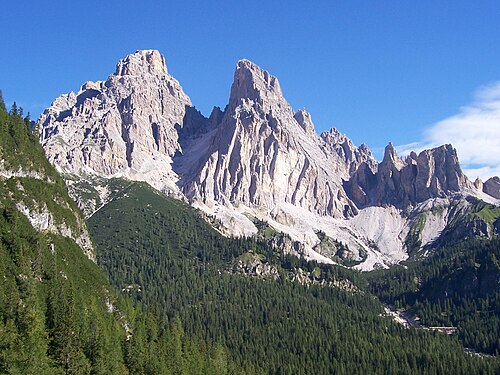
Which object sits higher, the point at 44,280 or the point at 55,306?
the point at 44,280

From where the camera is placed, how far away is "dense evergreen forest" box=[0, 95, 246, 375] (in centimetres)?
8781

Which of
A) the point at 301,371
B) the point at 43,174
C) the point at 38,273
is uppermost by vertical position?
the point at 43,174

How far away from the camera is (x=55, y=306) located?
99.7 metres

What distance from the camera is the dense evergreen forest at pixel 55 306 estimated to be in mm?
87812

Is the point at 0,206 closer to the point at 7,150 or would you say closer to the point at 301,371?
the point at 7,150

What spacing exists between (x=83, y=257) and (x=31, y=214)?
20582 mm

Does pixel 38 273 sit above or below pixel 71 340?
above

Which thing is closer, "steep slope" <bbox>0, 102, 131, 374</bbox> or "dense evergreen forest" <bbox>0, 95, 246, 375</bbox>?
"steep slope" <bbox>0, 102, 131, 374</bbox>

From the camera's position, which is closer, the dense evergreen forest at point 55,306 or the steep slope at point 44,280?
the steep slope at point 44,280

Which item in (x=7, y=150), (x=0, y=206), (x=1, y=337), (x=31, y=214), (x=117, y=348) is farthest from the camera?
(x=7, y=150)

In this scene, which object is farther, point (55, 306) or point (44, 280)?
point (44, 280)

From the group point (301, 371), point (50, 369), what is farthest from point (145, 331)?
point (301, 371)

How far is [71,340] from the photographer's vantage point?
3649 inches

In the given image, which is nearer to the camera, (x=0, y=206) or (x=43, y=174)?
(x=0, y=206)
